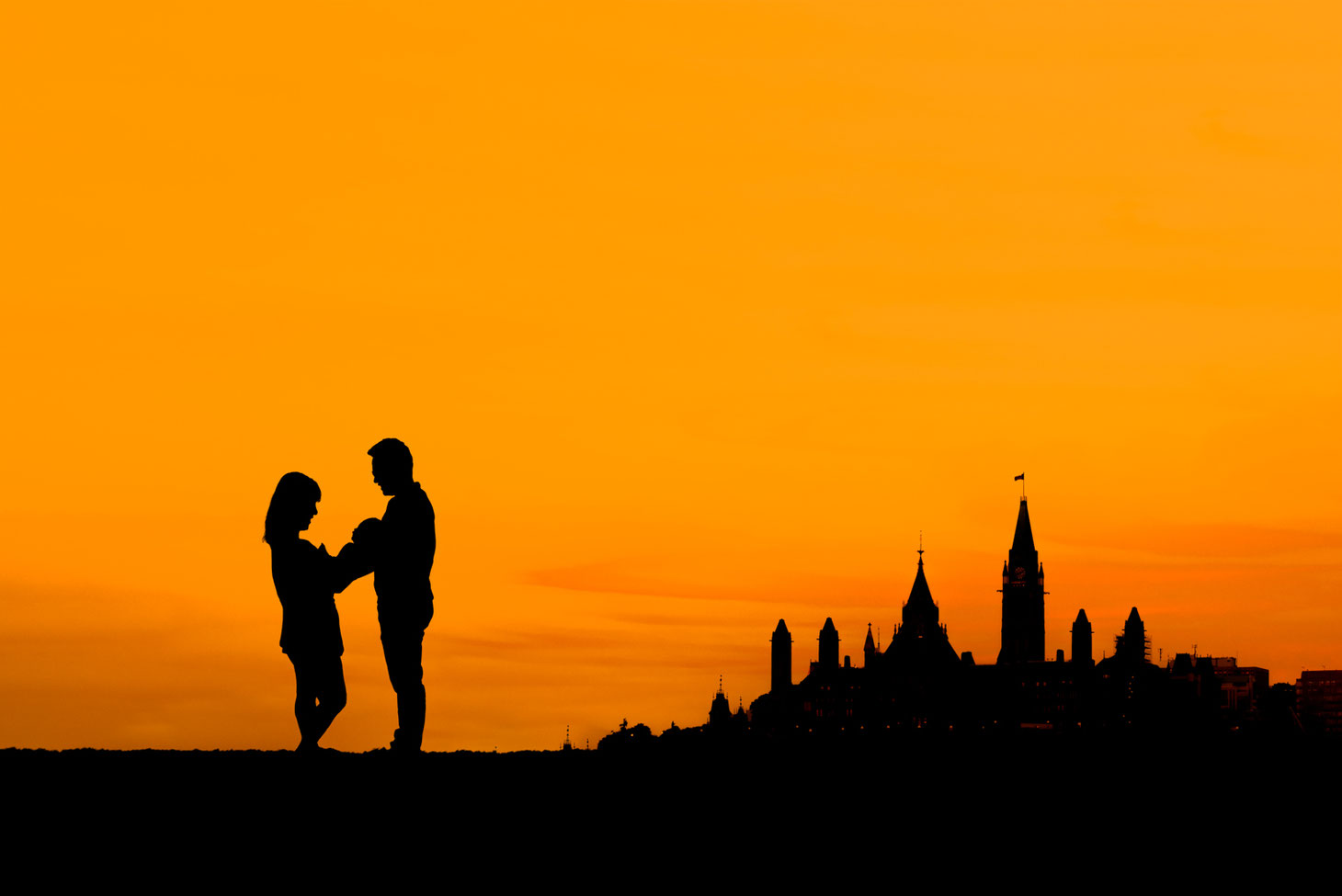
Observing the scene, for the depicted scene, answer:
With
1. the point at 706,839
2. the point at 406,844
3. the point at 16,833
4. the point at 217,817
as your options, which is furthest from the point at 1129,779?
the point at 16,833

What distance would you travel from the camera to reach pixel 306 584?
13266 millimetres

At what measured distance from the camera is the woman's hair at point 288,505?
43.1ft

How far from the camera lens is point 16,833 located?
38.9 ft

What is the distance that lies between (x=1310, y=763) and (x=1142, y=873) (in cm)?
373

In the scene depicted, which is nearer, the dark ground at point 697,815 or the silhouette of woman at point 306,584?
the dark ground at point 697,815

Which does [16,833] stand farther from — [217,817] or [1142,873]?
[1142,873]

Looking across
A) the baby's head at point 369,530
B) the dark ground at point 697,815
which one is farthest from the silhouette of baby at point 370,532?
the dark ground at point 697,815

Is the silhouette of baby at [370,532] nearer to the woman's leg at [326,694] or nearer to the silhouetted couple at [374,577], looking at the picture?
the silhouetted couple at [374,577]

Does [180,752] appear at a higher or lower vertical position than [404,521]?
lower

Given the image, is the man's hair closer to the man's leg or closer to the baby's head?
the baby's head

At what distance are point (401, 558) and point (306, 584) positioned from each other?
2.44 ft

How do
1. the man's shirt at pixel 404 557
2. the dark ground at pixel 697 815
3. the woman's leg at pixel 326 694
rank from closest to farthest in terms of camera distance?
the dark ground at pixel 697 815 < the man's shirt at pixel 404 557 < the woman's leg at pixel 326 694

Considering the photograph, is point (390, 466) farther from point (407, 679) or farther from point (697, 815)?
point (697, 815)

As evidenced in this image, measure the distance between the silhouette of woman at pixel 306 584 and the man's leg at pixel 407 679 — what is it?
473 mm
